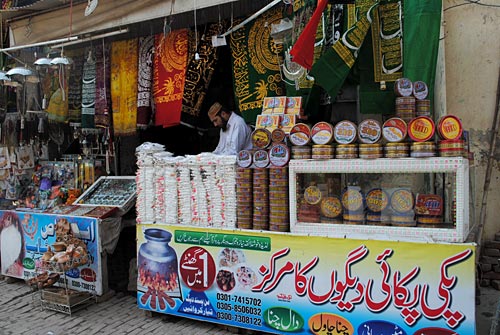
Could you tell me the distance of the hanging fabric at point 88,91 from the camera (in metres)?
5.96

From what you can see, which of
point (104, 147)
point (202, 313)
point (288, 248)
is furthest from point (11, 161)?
point (288, 248)

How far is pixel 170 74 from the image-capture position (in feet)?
17.2

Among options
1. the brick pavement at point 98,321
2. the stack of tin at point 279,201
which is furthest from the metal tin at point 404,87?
the brick pavement at point 98,321

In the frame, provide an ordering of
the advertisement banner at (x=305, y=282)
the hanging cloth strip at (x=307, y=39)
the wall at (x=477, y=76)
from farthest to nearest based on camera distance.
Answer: the wall at (x=477, y=76) < the hanging cloth strip at (x=307, y=39) < the advertisement banner at (x=305, y=282)

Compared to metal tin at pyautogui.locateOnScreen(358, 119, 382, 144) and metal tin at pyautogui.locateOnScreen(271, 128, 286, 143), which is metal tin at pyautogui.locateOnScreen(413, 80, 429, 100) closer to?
metal tin at pyautogui.locateOnScreen(358, 119, 382, 144)

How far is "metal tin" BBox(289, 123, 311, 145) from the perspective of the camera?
3.53 m

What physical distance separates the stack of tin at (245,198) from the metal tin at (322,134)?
71 cm

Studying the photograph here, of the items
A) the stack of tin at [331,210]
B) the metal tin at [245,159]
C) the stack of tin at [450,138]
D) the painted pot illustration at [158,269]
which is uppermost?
the stack of tin at [450,138]

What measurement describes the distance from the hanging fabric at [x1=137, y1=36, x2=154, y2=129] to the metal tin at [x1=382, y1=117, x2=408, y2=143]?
10.9 ft

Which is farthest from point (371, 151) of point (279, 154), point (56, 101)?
point (56, 101)

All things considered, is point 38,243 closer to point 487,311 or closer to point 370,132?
point 370,132

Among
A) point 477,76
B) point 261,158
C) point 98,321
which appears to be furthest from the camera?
point 477,76

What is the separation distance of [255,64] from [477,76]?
2500 millimetres

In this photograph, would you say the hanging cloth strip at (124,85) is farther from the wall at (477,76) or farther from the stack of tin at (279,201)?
the wall at (477,76)
